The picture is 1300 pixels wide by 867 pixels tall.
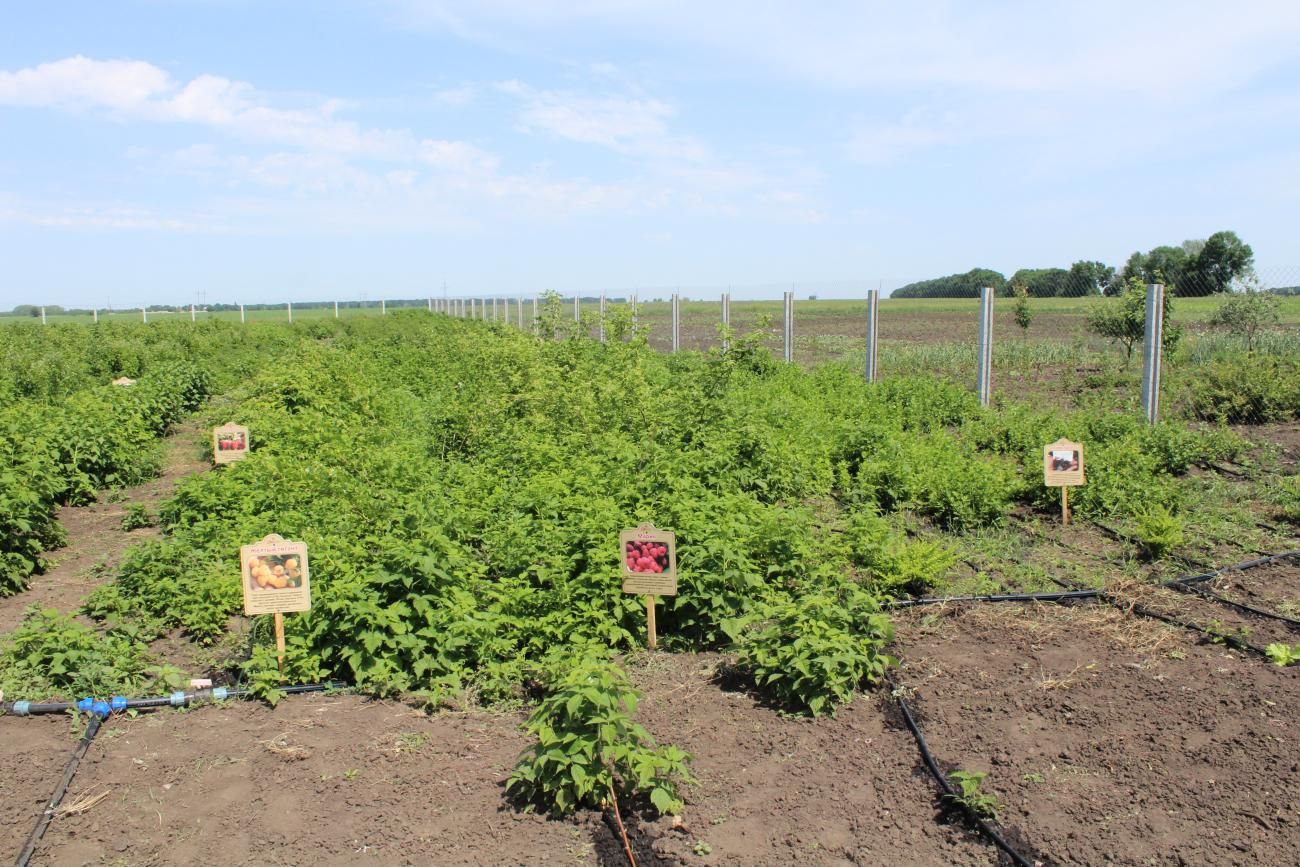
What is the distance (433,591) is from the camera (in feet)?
16.5

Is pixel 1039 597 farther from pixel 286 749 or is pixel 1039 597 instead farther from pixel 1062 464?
pixel 286 749

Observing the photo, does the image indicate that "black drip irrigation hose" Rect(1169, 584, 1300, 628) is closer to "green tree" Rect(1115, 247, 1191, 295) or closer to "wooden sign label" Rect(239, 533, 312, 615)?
"wooden sign label" Rect(239, 533, 312, 615)

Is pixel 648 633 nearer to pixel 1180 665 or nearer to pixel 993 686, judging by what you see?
pixel 993 686

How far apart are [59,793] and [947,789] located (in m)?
3.47

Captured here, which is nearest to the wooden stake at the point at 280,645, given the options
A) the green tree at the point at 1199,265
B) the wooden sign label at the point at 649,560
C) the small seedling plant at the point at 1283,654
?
the wooden sign label at the point at 649,560

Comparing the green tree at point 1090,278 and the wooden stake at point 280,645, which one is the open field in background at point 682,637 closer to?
the wooden stake at point 280,645

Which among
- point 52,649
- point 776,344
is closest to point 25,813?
point 52,649

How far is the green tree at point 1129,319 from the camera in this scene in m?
13.7

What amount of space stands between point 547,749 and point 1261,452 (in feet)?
27.5

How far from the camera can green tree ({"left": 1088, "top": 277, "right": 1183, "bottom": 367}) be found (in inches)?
541

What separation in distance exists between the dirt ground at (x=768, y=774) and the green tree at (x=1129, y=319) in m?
9.97

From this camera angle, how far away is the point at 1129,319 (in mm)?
14195

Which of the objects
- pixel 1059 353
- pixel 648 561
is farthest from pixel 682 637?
pixel 1059 353

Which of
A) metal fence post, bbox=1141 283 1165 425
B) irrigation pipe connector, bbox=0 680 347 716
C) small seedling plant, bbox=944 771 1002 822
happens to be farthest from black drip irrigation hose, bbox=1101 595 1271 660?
metal fence post, bbox=1141 283 1165 425
